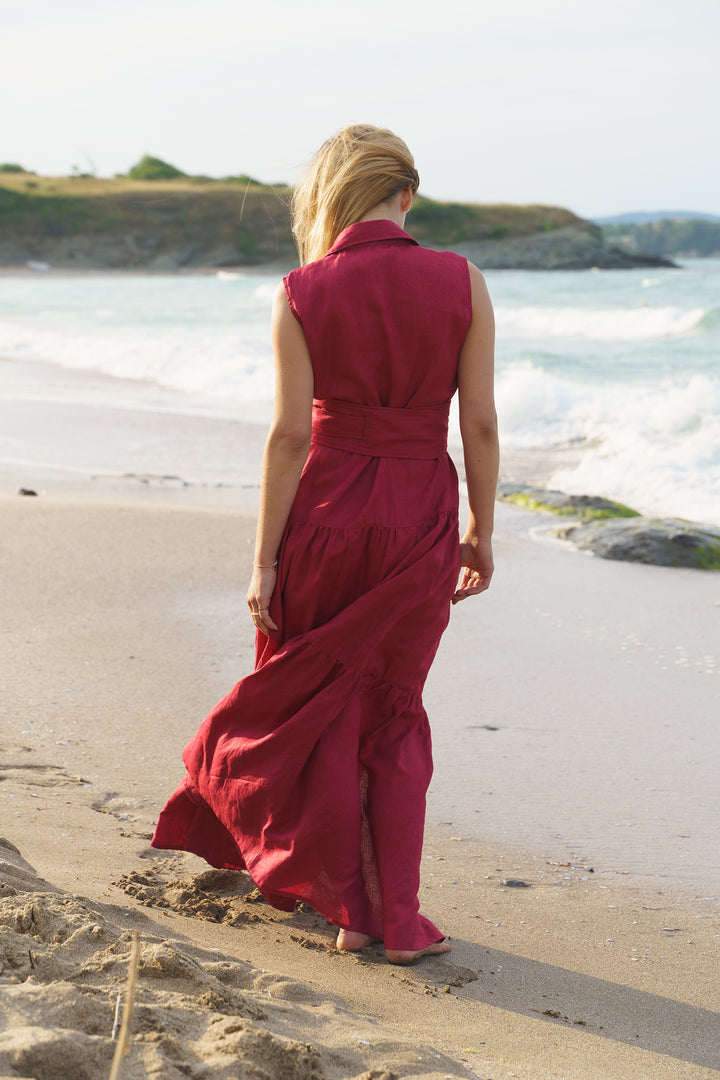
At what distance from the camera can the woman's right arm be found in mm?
2443

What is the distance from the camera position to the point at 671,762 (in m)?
3.52

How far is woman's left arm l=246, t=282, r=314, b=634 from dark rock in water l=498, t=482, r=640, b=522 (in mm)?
5137

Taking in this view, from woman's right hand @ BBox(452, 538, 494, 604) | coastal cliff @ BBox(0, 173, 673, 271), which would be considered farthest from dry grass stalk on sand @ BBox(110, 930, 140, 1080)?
coastal cliff @ BBox(0, 173, 673, 271)

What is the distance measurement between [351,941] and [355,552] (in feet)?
2.85

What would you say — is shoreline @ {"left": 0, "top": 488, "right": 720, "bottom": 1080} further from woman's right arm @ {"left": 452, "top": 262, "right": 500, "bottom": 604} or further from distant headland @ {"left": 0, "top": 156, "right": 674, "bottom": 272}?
distant headland @ {"left": 0, "top": 156, "right": 674, "bottom": 272}

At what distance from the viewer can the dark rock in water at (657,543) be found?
248 inches

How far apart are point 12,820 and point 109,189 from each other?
79.6 m

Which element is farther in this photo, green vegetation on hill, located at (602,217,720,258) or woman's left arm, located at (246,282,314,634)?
green vegetation on hill, located at (602,217,720,258)

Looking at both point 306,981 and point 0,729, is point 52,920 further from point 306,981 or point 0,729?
point 0,729

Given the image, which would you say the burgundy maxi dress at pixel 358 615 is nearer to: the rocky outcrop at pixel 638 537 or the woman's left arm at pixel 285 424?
the woman's left arm at pixel 285 424

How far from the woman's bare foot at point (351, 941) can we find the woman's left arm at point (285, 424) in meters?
0.88

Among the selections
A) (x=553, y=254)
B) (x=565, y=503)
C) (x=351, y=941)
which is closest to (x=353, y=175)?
(x=351, y=941)

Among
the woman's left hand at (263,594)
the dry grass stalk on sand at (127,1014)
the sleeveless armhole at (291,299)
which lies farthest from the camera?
the woman's left hand at (263,594)

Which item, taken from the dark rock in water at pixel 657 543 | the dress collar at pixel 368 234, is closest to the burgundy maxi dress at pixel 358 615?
the dress collar at pixel 368 234
